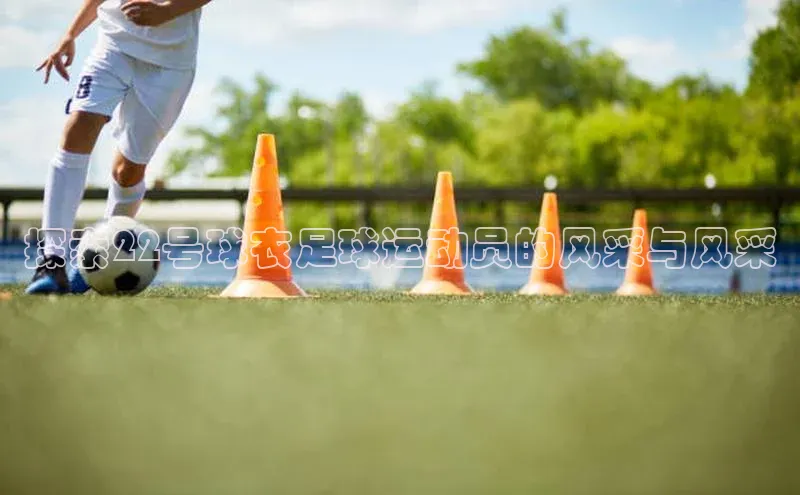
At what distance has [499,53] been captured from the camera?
103438 mm

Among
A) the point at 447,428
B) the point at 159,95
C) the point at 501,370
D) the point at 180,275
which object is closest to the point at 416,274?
the point at 180,275

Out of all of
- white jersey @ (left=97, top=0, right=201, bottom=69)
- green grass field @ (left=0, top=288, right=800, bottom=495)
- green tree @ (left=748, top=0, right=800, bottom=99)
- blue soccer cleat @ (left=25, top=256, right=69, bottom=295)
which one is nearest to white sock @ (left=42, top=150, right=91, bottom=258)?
blue soccer cleat @ (left=25, top=256, right=69, bottom=295)

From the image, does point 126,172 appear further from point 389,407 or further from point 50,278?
point 389,407

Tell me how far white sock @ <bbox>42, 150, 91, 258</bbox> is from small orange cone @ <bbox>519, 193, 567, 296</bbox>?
14.0 feet

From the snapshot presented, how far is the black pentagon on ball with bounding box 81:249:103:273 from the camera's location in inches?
295

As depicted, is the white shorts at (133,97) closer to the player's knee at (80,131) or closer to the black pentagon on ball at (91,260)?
the player's knee at (80,131)

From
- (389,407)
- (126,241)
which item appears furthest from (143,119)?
(389,407)

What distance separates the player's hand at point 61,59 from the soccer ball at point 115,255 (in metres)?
1.17

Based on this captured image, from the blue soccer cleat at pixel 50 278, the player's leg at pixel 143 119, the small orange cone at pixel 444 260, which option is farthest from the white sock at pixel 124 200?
the small orange cone at pixel 444 260

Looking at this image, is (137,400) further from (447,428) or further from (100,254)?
(100,254)

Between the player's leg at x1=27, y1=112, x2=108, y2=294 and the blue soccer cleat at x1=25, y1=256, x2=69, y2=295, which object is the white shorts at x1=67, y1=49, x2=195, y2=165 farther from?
the blue soccer cleat at x1=25, y1=256, x2=69, y2=295

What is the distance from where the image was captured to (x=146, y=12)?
782cm

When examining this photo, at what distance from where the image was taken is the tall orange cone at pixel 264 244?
27.2 feet

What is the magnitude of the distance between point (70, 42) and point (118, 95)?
59 centimetres
